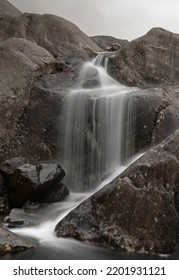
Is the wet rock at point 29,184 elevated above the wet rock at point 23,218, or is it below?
above

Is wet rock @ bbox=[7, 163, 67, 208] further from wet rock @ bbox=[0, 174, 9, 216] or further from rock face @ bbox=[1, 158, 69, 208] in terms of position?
wet rock @ bbox=[0, 174, 9, 216]

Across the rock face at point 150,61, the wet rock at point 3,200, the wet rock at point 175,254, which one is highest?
the rock face at point 150,61

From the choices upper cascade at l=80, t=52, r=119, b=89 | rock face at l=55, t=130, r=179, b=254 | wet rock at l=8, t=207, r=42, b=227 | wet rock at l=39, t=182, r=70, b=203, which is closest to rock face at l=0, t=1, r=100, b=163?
upper cascade at l=80, t=52, r=119, b=89

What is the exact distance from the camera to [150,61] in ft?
54.6

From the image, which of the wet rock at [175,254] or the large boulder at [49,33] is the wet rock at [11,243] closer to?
the wet rock at [175,254]

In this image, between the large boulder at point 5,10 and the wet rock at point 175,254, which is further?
the large boulder at point 5,10

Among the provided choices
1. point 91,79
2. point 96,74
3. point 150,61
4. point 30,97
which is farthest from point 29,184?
point 150,61

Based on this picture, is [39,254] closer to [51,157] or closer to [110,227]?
[110,227]

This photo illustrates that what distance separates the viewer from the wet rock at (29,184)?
10414 millimetres

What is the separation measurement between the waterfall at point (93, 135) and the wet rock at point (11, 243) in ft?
14.2

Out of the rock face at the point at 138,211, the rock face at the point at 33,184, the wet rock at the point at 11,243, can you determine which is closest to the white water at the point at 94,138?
the rock face at the point at 33,184

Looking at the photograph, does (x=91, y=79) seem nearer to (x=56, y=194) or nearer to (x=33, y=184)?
(x=56, y=194)
